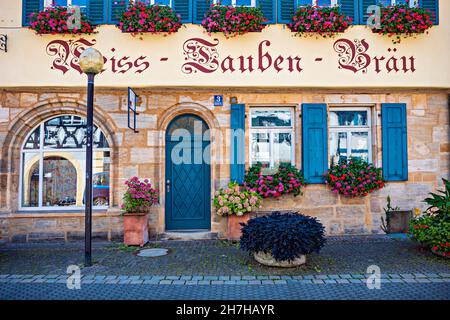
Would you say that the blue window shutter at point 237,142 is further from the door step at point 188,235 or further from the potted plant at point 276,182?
the door step at point 188,235

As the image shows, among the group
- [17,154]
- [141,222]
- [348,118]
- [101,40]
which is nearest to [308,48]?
[348,118]

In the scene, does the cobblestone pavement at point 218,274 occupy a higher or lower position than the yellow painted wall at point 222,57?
lower

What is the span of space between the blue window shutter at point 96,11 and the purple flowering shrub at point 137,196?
3.42 metres

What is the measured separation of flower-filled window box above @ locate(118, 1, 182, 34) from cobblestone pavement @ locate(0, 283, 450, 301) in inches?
194

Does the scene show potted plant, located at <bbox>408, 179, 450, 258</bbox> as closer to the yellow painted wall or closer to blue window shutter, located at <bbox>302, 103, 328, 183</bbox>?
blue window shutter, located at <bbox>302, 103, 328, 183</bbox>

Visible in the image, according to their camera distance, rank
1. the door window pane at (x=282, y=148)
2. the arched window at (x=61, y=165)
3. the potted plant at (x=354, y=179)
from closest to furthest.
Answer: the potted plant at (x=354, y=179), the arched window at (x=61, y=165), the door window pane at (x=282, y=148)

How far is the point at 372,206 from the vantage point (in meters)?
7.29

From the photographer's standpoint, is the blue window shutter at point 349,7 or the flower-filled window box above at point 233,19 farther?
the blue window shutter at point 349,7

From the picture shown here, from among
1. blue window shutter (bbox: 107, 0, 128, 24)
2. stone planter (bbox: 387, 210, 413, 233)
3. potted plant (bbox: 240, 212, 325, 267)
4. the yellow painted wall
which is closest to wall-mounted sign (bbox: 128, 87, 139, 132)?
the yellow painted wall

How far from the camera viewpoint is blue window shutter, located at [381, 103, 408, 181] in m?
7.30

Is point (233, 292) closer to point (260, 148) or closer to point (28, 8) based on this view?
point (260, 148)

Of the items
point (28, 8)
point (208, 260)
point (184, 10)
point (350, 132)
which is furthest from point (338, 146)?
point (28, 8)

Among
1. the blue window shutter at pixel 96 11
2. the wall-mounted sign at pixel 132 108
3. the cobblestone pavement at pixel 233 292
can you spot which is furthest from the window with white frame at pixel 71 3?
the cobblestone pavement at pixel 233 292

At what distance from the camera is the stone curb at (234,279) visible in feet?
14.8
